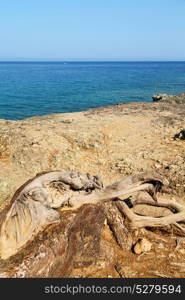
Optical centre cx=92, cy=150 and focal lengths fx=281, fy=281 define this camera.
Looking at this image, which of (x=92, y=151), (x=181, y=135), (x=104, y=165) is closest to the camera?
(x=104, y=165)

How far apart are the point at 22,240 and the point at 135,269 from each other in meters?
2.71

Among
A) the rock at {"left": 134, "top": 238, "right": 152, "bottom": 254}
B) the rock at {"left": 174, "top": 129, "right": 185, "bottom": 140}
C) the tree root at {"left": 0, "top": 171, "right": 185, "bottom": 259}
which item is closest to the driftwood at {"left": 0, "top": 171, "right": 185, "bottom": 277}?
the tree root at {"left": 0, "top": 171, "right": 185, "bottom": 259}

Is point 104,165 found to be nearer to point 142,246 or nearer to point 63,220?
point 142,246

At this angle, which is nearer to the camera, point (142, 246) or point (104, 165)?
point (142, 246)

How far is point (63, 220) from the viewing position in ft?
21.2

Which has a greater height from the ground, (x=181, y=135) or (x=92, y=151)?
(x=181, y=135)

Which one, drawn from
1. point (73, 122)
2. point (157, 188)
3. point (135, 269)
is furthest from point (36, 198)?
point (73, 122)

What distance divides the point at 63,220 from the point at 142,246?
2.22 meters

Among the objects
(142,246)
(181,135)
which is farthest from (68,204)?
(181,135)

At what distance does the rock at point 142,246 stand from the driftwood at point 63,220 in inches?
7.8

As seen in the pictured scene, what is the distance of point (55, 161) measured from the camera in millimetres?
12797

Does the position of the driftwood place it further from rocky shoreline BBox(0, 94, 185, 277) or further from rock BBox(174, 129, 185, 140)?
rock BBox(174, 129, 185, 140)

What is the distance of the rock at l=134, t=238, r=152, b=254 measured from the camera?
7.10 meters

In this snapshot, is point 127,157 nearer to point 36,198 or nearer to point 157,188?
point 157,188
